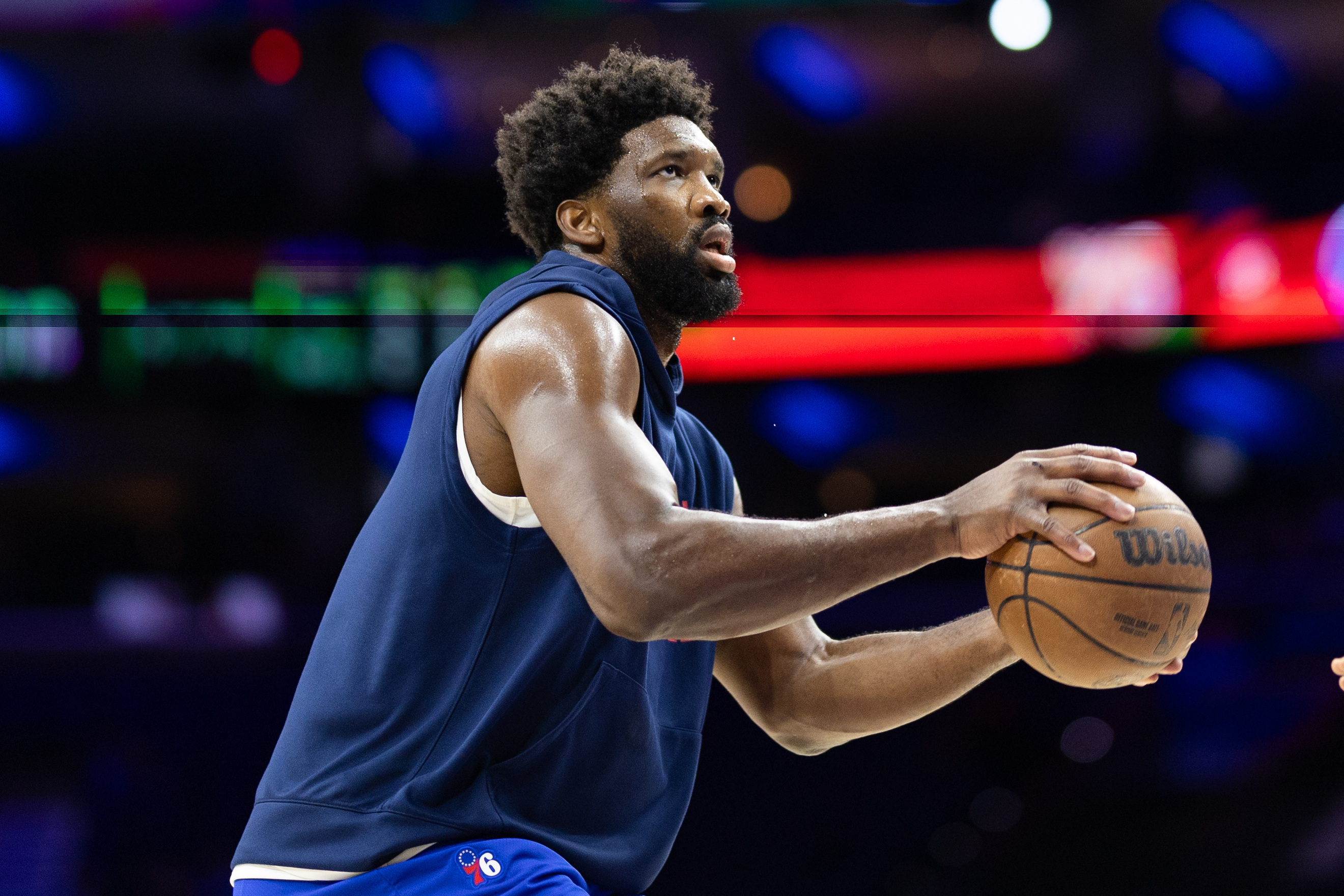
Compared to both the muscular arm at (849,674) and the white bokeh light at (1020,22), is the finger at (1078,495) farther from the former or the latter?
the white bokeh light at (1020,22)

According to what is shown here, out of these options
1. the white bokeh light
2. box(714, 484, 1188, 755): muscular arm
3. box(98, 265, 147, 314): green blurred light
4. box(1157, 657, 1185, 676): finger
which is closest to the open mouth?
box(714, 484, 1188, 755): muscular arm

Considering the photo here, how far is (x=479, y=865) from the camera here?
1621 mm

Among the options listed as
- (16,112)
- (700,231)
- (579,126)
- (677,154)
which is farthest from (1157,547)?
(16,112)

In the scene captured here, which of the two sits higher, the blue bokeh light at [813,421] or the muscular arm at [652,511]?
the muscular arm at [652,511]

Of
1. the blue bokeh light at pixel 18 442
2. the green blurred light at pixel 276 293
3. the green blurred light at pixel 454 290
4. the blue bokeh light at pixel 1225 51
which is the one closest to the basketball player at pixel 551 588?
the green blurred light at pixel 454 290

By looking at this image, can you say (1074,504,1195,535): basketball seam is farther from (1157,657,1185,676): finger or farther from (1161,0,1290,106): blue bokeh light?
(1161,0,1290,106): blue bokeh light

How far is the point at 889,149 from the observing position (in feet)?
16.0

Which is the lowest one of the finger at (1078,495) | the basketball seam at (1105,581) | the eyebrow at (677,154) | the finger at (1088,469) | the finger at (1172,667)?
the finger at (1172,667)

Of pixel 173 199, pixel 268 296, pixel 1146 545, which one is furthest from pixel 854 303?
pixel 1146 545

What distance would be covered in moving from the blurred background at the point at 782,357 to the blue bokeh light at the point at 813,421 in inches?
0.8

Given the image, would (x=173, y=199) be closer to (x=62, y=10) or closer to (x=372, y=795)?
(x=62, y=10)

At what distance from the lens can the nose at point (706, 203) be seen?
6.52ft

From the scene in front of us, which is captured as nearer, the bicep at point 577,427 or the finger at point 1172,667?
the bicep at point 577,427

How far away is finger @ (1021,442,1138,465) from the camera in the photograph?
163 centimetres
